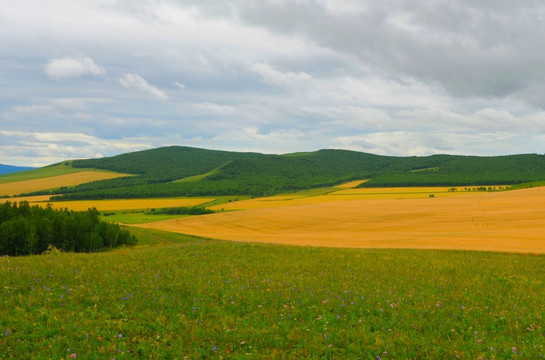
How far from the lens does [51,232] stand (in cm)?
5000

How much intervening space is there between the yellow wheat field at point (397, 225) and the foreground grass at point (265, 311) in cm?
2097

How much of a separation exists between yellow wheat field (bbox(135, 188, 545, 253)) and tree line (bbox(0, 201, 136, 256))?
16.2 metres

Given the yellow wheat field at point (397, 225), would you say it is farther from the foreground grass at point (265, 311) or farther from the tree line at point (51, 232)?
the foreground grass at point (265, 311)

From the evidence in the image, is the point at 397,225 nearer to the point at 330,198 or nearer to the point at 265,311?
the point at 265,311

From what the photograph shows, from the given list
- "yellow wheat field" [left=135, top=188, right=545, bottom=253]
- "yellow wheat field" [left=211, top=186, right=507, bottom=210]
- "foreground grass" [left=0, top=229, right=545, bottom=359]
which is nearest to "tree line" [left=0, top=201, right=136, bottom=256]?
"yellow wheat field" [left=135, top=188, right=545, bottom=253]

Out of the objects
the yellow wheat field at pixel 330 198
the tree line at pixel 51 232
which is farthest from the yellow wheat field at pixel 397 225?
the yellow wheat field at pixel 330 198

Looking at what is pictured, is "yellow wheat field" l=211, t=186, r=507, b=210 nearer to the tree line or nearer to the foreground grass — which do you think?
the tree line

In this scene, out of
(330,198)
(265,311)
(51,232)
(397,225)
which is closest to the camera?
(265,311)

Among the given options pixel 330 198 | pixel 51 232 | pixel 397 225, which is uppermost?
pixel 330 198

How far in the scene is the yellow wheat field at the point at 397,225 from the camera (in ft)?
137

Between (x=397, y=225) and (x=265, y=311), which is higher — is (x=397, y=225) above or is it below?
below

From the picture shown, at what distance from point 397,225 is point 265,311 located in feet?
182

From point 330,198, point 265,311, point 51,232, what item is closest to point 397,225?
point 51,232

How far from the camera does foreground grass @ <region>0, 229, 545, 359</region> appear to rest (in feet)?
30.3
